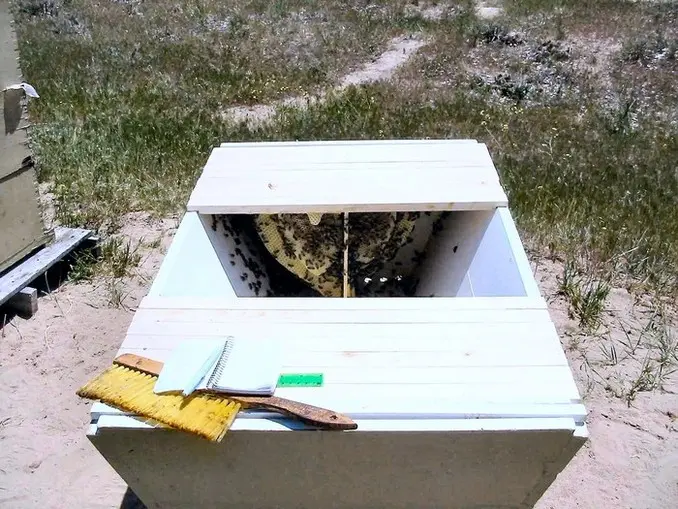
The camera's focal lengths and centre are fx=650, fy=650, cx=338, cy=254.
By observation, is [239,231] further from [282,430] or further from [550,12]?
[550,12]

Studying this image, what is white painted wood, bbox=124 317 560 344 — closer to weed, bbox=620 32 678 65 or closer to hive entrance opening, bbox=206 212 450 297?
hive entrance opening, bbox=206 212 450 297

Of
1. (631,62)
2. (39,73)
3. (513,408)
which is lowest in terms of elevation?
(631,62)

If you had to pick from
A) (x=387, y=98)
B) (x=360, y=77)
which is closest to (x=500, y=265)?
(x=387, y=98)

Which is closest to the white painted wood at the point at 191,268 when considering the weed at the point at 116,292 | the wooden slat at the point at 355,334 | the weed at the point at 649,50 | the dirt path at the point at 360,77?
the wooden slat at the point at 355,334

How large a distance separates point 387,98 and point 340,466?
587 cm

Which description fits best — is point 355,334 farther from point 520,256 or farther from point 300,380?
point 520,256

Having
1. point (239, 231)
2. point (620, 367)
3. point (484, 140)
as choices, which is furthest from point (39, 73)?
point (620, 367)

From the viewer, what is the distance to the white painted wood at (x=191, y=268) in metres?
2.38

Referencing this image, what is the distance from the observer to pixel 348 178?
3.00m

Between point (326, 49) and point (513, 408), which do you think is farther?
point (326, 49)

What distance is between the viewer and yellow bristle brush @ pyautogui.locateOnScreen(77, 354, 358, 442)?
1693 mm

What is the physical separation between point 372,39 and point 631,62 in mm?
3628

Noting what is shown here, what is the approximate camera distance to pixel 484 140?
6.16 meters

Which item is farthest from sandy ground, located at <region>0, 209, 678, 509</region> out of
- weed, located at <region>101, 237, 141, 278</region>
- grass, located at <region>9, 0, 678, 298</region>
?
grass, located at <region>9, 0, 678, 298</region>
